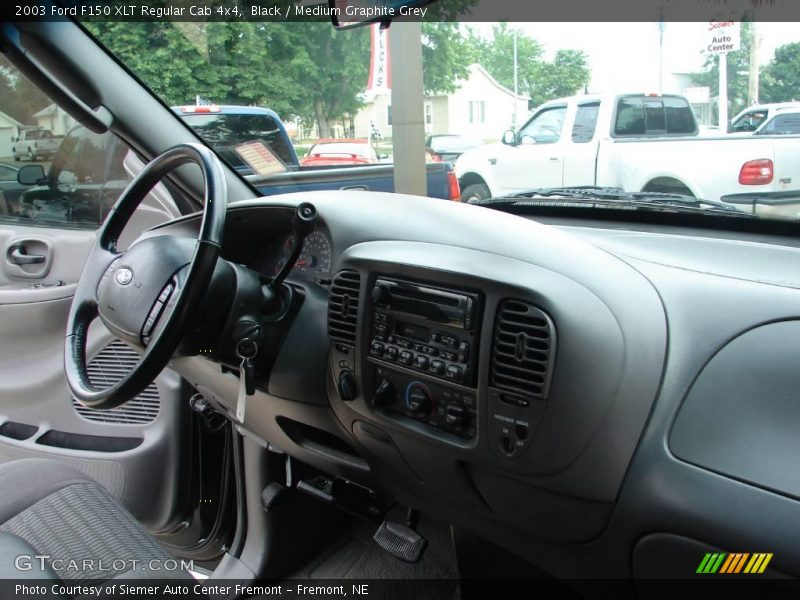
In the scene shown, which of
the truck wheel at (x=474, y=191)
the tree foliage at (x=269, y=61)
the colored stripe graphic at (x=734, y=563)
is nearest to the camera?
the colored stripe graphic at (x=734, y=563)

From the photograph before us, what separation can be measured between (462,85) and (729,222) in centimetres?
148

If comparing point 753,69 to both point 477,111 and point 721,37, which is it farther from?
point 477,111

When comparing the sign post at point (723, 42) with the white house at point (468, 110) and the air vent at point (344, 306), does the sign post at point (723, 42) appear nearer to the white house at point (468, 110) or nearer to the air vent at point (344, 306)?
the white house at point (468, 110)

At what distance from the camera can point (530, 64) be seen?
8.78ft

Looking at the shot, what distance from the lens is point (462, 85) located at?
10.0 feet

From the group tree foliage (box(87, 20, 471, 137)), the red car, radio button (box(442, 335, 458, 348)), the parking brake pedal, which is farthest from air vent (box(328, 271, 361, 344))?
the red car

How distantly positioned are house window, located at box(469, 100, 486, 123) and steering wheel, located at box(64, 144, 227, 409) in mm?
1535

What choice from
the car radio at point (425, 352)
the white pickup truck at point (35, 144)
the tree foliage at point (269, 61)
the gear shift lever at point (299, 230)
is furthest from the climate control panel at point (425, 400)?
the white pickup truck at point (35, 144)

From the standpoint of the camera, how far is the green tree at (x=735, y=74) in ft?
6.72

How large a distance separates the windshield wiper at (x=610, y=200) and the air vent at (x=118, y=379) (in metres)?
1.50

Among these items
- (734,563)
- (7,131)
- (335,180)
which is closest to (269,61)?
(335,180)

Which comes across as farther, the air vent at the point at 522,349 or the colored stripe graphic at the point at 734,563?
the air vent at the point at 522,349

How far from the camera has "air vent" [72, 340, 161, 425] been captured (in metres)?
2.81

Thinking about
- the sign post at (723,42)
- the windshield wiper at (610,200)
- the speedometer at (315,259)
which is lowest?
the speedometer at (315,259)
